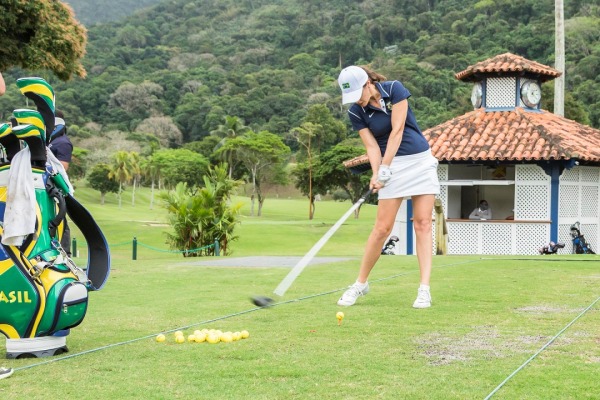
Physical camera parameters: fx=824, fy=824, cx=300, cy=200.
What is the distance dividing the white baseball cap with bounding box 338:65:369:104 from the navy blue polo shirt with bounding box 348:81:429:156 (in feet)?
0.59

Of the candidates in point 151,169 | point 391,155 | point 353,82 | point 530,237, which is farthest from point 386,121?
point 151,169

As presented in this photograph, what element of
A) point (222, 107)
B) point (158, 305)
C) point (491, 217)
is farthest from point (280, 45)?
point (158, 305)

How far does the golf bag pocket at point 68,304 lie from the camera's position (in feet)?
16.8

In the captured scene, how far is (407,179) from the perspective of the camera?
7145 mm

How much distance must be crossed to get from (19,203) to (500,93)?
74.4ft

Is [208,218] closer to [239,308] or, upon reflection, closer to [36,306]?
Result: [239,308]

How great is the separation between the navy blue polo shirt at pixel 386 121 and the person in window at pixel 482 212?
17561 mm

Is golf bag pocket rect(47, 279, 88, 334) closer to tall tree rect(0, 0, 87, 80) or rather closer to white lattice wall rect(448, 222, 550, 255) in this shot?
tall tree rect(0, 0, 87, 80)

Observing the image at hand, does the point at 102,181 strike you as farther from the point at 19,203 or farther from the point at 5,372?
the point at 5,372

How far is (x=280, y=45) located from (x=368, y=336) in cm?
15378

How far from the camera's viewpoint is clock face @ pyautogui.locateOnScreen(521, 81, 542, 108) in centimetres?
2581

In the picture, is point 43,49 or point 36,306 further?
point 43,49

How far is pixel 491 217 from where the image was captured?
82.3 ft

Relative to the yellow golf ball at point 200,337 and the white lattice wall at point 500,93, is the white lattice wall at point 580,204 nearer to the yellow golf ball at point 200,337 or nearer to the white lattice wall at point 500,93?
the white lattice wall at point 500,93
